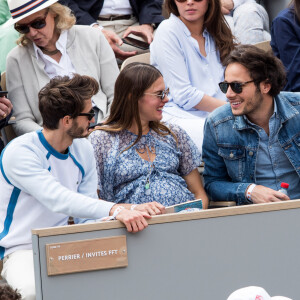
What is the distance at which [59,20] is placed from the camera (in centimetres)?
479

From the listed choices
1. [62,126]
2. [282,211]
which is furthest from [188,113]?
[282,211]

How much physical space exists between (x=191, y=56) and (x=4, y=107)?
134 cm

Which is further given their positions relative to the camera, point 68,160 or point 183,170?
point 183,170

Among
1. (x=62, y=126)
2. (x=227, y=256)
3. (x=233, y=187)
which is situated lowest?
(x=233, y=187)

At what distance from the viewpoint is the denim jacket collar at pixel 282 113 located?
157 inches

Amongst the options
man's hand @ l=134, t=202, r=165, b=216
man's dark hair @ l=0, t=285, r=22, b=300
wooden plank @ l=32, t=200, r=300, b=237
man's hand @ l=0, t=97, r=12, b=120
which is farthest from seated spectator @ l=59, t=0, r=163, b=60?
man's dark hair @ l=0, t=285, r=22, b=300

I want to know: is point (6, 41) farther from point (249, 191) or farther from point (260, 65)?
point (249, 191)

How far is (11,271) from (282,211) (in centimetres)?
118

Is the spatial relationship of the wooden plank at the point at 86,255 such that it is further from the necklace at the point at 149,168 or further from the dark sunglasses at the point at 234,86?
the dark sunglasses at the point at 234,86

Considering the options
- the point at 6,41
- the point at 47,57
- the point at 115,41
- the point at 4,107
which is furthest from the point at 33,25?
the point at 115,41

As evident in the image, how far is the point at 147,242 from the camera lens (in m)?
2.84

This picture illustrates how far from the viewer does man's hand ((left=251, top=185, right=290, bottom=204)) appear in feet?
12.0

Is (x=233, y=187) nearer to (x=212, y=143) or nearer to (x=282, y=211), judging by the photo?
(x=212, y=143)

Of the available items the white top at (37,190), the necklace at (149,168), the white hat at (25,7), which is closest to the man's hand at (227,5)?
the white hat at (25,7)
